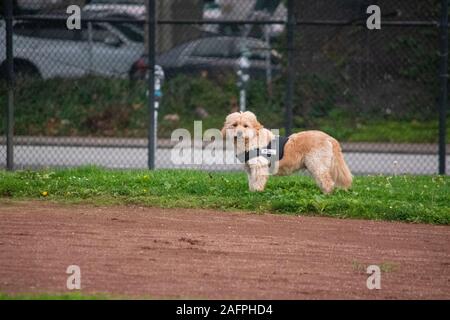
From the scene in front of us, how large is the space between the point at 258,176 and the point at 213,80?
24.0 ft

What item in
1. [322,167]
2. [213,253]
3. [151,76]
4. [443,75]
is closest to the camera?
[213,253]

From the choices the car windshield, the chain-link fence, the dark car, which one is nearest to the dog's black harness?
the chain-link fence

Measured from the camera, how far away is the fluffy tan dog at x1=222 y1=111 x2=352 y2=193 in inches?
387

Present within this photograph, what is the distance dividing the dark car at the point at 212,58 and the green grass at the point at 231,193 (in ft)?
17.1

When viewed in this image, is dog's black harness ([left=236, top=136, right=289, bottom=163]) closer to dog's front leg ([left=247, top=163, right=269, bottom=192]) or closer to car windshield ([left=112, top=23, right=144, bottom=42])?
dog's front leg ([left=247, top=163, right=269, bottom=192])

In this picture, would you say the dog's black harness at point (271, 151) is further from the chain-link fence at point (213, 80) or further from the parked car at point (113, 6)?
the parked car at point (113, 6)

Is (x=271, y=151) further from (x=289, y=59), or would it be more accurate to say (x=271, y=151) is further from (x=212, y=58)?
(x=212, y=58)

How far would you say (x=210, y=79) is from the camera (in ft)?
55.6

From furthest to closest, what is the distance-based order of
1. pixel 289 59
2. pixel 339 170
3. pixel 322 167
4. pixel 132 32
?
pixel 132 32
pixel 289 59
pixel 339 170
pixel 322 167

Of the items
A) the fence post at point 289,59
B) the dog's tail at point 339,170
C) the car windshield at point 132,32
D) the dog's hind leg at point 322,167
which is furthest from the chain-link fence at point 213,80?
the dog's hind leg at point 322,167

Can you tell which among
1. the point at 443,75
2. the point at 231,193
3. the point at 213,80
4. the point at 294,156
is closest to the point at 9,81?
the point at 231,193

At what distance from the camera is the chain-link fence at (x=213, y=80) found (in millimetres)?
13594

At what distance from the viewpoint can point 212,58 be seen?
16516 mm
